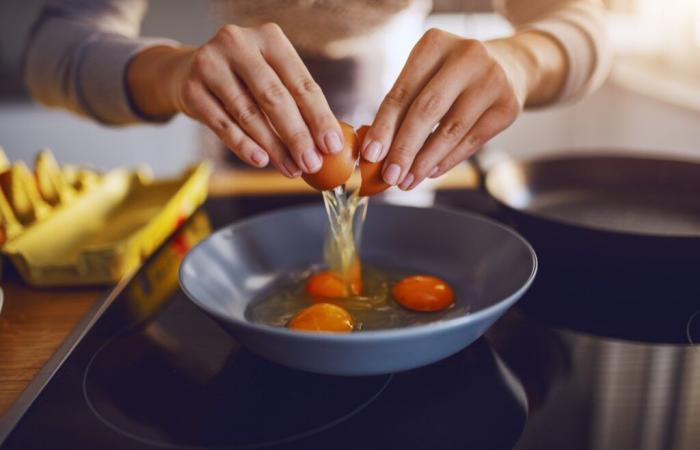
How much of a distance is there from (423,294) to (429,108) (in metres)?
0.26

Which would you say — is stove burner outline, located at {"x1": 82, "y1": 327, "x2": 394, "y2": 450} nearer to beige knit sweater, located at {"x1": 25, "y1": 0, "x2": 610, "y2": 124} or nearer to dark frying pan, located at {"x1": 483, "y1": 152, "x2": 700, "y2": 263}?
dark frying pan, located at {"x1": 483, "y1": 152, "x2": 700, "y2": 263}

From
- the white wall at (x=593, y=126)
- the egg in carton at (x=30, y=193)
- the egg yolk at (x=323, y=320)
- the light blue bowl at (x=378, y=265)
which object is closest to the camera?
the light blue bowl at (x=378, y=265)

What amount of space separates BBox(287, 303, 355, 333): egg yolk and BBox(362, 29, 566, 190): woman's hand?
192 millimetres

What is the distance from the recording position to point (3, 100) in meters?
3.04

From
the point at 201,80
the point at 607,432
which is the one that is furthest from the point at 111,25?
the point at 607,432

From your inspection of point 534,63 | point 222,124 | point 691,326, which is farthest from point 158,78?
point 691,326

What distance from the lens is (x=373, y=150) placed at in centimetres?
80

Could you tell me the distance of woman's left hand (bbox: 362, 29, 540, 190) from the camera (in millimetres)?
813

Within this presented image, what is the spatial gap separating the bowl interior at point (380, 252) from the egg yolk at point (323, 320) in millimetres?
119

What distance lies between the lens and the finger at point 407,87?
2.67 ft

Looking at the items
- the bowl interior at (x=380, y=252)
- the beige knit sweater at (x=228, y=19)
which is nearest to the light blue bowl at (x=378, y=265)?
the bowl interior at (x=380, y=252)

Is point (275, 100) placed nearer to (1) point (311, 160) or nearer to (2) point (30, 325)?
(1) point (311, 160)

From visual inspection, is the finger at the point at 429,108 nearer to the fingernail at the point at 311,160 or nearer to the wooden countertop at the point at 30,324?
the fingernail at the point at 311,160

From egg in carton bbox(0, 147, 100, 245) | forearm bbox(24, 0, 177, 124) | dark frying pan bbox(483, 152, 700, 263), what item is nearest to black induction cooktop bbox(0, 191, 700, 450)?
dark frying pan bbox(483, 152, 700, 263)
